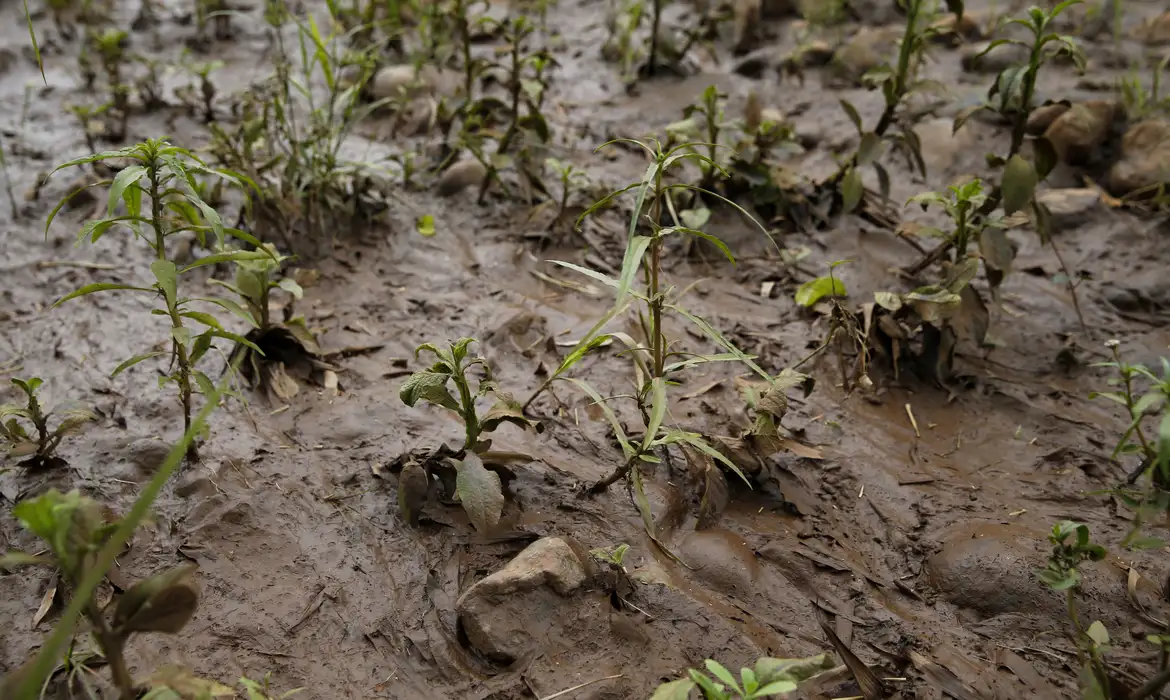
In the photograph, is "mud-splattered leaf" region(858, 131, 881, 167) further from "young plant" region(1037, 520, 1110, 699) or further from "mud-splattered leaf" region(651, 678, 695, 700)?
"mud-splattered leaf" region(651, 678, 695, 700)

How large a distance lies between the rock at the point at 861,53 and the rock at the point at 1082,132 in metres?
0.97

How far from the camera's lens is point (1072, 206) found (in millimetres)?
3410

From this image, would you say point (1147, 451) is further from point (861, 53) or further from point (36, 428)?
point (861, 53)

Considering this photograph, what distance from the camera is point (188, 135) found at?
13.3 ft

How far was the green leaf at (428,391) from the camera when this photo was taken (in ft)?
6.56

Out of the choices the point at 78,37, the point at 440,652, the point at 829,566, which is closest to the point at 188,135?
the point at 78,37

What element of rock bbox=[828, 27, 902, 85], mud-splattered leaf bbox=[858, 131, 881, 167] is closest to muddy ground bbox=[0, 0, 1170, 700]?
mud-splattered leaf bbox=[858, 131, 881, 167]

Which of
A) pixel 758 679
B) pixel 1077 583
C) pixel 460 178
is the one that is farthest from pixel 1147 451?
pixel 460 178

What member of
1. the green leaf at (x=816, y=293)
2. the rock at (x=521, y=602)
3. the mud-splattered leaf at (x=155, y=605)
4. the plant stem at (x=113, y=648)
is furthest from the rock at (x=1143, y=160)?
the plant stem at (x=113, y=648)

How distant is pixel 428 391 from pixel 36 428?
1151 millimetres

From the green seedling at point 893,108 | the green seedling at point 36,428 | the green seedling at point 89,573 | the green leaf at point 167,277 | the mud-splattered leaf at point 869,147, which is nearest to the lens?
the green seedling at point 89,573

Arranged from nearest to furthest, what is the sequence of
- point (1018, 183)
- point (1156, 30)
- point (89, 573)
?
point (89, 573) → point (1018, 183) → point (1156, 30)

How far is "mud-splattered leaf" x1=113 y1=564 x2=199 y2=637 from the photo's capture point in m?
1.35

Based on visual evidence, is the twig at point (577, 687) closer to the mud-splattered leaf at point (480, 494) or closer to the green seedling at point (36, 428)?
the mud-splattered leaf at point (480, 494)
